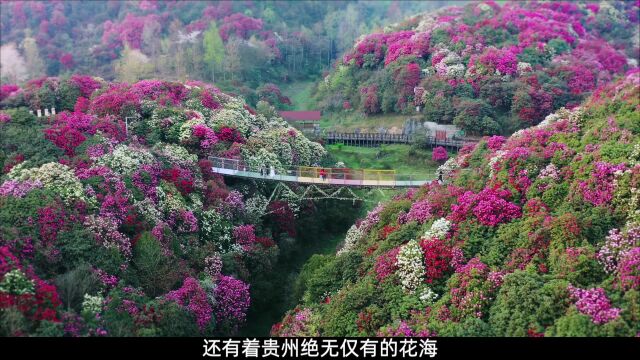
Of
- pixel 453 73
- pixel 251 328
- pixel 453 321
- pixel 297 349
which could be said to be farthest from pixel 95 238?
pixel 453 73

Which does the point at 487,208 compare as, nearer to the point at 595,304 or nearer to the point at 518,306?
the point at 518,306

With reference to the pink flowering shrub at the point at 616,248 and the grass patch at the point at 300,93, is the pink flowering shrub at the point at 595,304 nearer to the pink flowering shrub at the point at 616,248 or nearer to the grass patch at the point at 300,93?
the pink flowering shrub at the point at 616,248

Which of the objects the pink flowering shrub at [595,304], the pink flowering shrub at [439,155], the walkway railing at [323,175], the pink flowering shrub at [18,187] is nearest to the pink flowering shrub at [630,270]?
the pink flowering shrub at [595,304]

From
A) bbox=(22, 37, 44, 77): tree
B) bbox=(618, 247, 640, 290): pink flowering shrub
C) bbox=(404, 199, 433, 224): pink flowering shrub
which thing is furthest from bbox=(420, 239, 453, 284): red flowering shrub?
bbox=(22, 37, 44, 77): tree

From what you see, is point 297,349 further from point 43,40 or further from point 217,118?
point 43,40

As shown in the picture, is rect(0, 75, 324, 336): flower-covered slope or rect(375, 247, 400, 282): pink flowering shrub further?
rect(375, 247, 400, 282): pink flowering shrub

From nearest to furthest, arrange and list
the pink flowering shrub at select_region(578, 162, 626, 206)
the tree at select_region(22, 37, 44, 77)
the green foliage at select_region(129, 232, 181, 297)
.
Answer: the pink flowering shrub at select_region(578, 162, 626, 206) < the green foliage at select_region(129, 232, 181, 297) < the tree at select_region(22, 37, 44, 77)

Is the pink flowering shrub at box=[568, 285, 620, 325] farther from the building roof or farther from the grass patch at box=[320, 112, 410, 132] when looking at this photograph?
the building roof

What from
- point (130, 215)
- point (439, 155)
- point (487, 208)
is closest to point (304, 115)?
point (439, 155)
